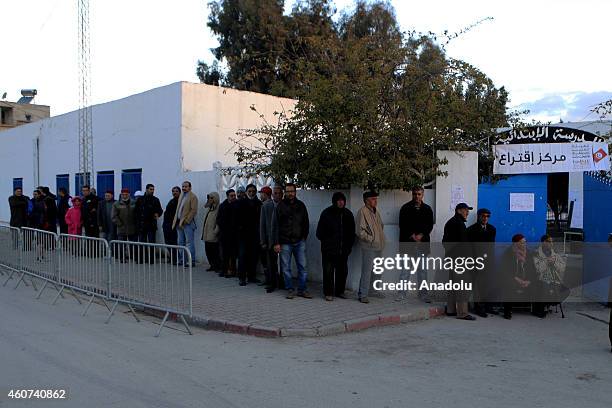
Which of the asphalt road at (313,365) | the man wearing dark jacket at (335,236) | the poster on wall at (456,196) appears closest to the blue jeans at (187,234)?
the asphalt road at (313,365)

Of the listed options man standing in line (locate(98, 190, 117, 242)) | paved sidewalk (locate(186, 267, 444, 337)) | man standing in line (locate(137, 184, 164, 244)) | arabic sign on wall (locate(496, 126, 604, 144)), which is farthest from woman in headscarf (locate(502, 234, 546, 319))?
man standing in line (locate(98, 190, 117, 242))

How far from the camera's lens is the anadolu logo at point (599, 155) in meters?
10.7

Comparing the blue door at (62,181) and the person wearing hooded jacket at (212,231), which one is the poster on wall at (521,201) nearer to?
the person wearing hooded jacket at (212,231)

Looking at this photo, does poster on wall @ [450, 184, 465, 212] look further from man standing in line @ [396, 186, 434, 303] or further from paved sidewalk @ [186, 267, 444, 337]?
paved sidewalk @ [186, 267, 444, 337]

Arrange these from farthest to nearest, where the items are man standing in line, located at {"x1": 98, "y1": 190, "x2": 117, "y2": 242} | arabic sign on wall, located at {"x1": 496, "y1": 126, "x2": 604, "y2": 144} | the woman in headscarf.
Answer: man standing in line, located at {"x1": 98, "y1": 190, "x2": 117, "y2": 242}, arabic sign on wall, located at {"x1": 496, "y1": 126, "x2": 604, "y2": 144}, the woman in headscarf

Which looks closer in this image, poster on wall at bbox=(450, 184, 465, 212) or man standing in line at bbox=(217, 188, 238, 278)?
poster on wall at bbox=(450, 184, 465, 212)

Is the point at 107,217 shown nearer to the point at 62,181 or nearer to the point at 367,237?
the point at 367,237

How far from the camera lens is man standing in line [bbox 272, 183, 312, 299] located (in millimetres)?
9703

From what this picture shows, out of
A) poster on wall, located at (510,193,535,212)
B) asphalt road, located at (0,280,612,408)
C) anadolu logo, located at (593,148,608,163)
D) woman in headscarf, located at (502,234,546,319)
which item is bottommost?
asphalt road, located at (0,280,612,408)

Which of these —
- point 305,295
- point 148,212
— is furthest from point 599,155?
point 148,212

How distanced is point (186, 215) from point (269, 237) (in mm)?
3582

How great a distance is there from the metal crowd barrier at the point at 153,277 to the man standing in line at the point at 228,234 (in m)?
2.78

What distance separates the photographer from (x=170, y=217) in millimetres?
13484

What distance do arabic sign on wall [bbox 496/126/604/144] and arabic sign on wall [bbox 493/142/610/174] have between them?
0.08m
